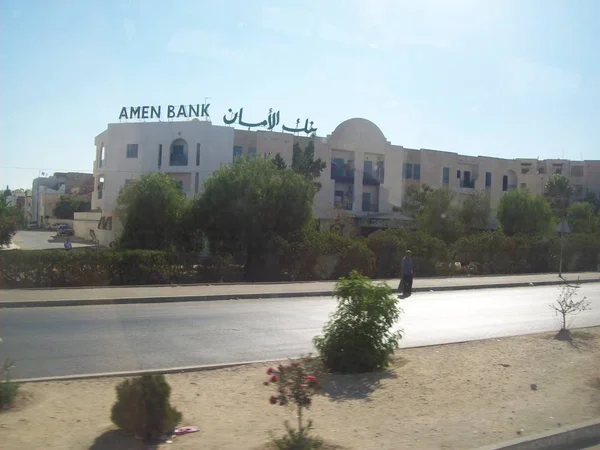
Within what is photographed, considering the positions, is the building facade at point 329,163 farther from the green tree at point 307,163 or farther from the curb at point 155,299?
the curb at point 155,299

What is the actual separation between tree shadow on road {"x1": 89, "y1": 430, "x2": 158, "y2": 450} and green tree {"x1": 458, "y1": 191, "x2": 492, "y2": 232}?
1895 inches

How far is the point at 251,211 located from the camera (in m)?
27.6

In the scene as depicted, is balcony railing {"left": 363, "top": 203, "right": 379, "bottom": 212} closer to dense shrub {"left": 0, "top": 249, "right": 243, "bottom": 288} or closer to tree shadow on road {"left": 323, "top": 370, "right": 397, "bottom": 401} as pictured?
dense shrub {"left": 0, "top": 249, "right": 243, "bottom": 288}

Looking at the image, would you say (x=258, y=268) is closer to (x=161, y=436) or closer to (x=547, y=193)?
(x=161, y=436)

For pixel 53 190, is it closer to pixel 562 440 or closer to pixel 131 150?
pixel 131 150

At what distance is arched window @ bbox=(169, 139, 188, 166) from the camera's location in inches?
2130

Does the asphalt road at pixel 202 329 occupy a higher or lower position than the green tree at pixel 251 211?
lower

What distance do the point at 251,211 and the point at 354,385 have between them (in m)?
20.2

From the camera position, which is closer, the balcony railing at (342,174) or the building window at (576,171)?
the balcony railing at (342,174)

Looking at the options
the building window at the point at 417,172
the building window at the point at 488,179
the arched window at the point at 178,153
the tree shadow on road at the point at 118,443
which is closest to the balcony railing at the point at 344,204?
the building window at the point at 417,172

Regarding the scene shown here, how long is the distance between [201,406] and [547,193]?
254ft

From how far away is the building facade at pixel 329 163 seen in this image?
177ft

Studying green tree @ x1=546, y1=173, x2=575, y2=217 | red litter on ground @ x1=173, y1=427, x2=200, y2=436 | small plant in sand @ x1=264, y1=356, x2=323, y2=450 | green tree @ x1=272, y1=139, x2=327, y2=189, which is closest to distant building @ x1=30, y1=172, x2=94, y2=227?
green tree @ x1=272, y1=139, x2=327, y2=189

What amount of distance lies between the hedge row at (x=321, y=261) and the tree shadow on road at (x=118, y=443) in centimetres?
1670
